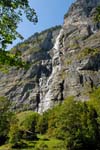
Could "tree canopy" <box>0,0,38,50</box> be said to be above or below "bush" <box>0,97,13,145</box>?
below

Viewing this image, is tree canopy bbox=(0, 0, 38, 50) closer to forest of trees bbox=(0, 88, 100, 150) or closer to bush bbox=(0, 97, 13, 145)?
forest of trees bbox=(0, 88, 100, 150)

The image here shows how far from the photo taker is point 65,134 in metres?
92.5

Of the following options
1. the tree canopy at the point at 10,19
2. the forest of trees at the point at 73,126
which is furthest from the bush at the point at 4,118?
the tree canopy at the point at 10,19

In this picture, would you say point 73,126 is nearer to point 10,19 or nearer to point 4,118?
point 4,118

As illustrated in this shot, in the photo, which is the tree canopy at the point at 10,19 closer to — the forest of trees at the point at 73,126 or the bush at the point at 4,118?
the forest of trees at the point at 73,126

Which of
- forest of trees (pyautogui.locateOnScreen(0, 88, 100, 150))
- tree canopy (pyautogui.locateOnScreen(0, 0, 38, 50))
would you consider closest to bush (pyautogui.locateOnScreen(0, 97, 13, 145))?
forest of trees (pyautogui.locateOnScreen(0, 88, 100, 150))

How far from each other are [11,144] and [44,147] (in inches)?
581

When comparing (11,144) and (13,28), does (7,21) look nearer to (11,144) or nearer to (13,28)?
(13,28)

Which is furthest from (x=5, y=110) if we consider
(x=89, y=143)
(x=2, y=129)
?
(x=89, y=143)

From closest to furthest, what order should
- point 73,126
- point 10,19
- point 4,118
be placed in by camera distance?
point 10,19, point 73,126, point 4,118

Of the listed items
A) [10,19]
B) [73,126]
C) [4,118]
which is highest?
[4,118]

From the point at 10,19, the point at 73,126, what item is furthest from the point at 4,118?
the point at 10,19

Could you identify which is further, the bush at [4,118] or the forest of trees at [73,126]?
the bush at [4,118]

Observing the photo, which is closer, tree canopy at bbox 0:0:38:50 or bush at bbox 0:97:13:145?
tree canopy at bbox 0:0:38:50
